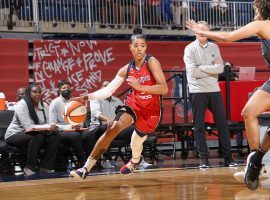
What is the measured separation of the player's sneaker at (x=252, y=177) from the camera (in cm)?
548

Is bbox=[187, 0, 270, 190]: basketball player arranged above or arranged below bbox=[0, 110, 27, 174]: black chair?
above

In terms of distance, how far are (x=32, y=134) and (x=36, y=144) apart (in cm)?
18

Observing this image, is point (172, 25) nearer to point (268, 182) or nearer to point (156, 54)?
point (156, 54)

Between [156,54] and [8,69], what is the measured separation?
3629 millimetres

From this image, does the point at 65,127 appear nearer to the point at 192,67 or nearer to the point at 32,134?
the point at 32,134

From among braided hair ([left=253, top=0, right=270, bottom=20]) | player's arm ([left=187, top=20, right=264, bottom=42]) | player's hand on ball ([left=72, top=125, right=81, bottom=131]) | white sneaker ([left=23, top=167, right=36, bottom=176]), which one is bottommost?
white sneaker ([left=23, top=167, right=36, bottom=176])

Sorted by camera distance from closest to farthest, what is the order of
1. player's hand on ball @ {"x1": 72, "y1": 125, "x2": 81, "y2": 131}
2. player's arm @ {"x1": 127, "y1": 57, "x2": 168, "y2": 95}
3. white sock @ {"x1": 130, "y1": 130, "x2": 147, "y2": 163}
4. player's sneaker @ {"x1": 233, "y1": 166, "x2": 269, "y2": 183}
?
1. player's sneaker @ {"x1": 233, "y1": 166, "x2": 269, "y2": 183}
2. player's arm @ {"x1": 127, "y1": 57, "x2": 168, "y2": 95}
3. white sock @ {"x1": 130, "y1": 130, "x2": 147, "y2": 163}
4. player's hand on ball @ {"x1": 72, "y1": 125, "x2": 81, "y2": 131}

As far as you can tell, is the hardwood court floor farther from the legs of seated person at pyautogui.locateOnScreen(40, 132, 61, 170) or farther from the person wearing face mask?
the person wearing face mask

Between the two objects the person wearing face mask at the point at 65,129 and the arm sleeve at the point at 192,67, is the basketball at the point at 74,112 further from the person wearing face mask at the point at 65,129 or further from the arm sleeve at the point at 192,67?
the arm sleeve at the point at 192,67

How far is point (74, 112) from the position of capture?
7.73m

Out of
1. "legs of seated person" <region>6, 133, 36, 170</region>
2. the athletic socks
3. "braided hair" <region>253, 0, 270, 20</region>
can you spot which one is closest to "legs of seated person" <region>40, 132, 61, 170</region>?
"legs of seated person" <region>6, 133, 36, 170</region>

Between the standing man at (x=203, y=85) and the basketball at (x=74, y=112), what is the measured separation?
1.95m

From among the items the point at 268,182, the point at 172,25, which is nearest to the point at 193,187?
the point at 268,182

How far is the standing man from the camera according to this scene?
29.6ft
